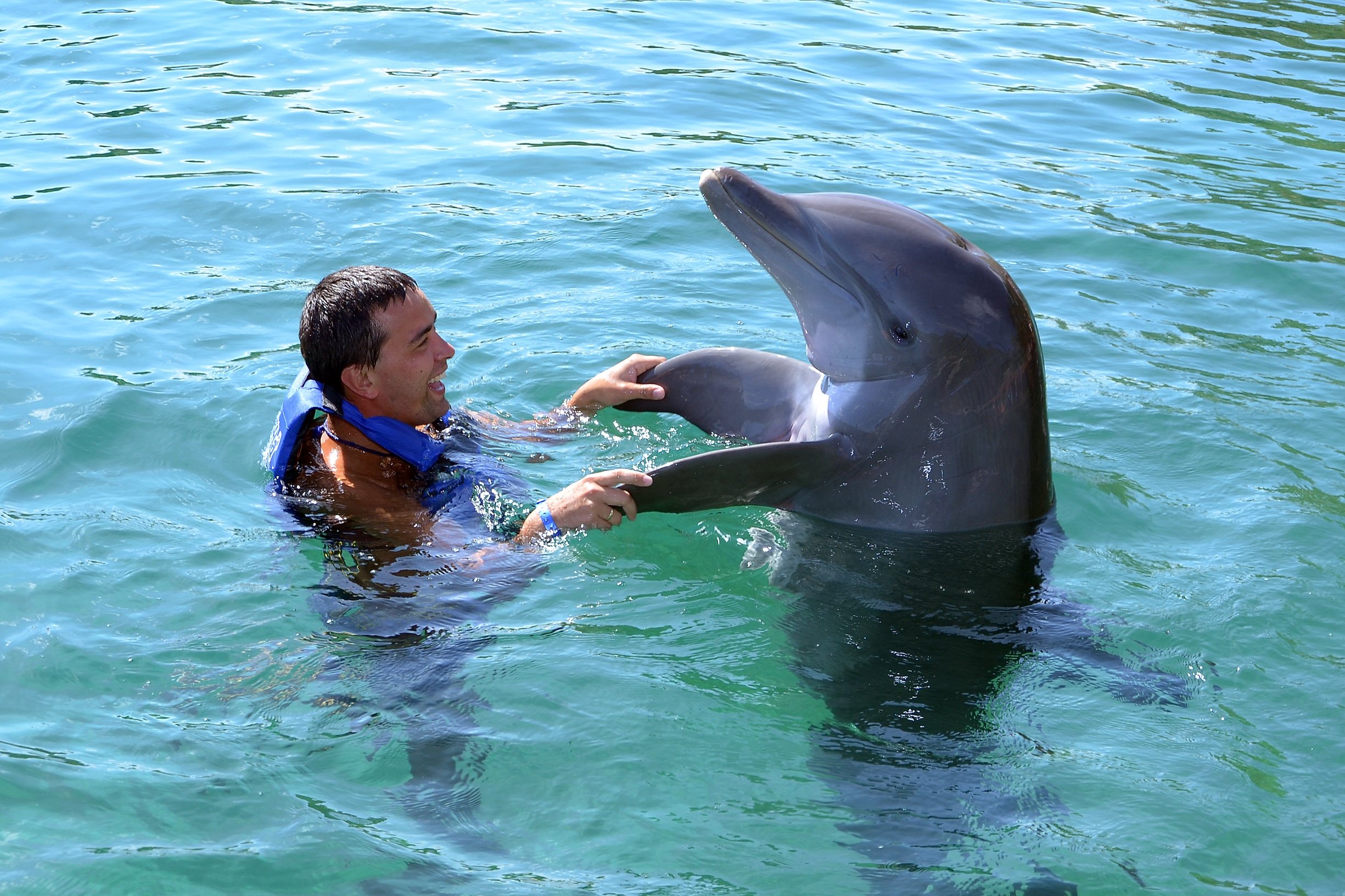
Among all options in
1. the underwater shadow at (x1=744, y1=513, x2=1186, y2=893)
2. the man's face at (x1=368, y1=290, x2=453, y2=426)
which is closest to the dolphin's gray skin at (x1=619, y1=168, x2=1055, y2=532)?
the underwater shadow at (x1=744, y1=513, x2=1186, y2=893)

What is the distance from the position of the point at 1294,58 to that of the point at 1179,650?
34.8 ft

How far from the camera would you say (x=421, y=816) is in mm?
4207

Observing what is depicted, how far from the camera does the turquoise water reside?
4191 millimetres

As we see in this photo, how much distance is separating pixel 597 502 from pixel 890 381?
3.86ft

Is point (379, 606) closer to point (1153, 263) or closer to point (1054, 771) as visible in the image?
point (1054, 771)

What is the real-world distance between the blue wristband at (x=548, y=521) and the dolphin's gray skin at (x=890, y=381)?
1.53 ft

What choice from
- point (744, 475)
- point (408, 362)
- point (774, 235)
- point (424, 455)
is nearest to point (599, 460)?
point (424, 455)

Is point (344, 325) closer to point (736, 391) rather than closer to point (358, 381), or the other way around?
point (358, 381)

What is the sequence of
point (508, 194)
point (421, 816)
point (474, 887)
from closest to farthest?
point (474, 887), point (421, 816), point (508, 194)

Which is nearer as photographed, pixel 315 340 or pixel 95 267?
pixel 315 340

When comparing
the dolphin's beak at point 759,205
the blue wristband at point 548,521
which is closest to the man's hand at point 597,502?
the blue wristband at point 548,521

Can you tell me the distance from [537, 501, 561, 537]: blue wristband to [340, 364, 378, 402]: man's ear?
99cm

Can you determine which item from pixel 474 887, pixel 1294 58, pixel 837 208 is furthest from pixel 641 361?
pixel 1294 58

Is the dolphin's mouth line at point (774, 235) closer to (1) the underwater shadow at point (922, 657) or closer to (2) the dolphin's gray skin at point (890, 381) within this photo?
(2) the dolphin's gray skin at point (890, 381)
